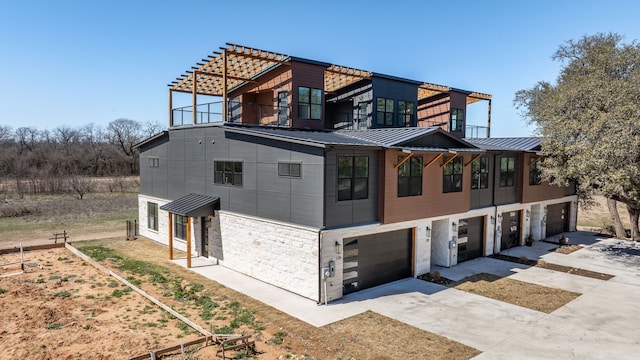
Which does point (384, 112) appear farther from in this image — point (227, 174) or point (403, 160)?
point (227, 174)

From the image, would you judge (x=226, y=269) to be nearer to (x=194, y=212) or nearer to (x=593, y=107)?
(x=194, y=212)

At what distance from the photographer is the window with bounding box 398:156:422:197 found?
15.2 metres

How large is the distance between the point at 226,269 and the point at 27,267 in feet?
28.2

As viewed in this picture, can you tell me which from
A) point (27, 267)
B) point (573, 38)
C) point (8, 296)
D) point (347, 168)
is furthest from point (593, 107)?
point (27, 267)

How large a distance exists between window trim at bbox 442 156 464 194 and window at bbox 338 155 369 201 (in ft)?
15.9

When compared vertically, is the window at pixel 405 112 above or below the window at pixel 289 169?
above

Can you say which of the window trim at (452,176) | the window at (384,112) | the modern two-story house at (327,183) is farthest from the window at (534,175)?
the window at (384,112)

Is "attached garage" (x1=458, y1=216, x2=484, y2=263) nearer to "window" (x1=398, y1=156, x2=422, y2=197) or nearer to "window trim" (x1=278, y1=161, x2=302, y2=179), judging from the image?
"window" (x1=398, y1=156, x2=422, y2=197)

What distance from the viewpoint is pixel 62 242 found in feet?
71.3

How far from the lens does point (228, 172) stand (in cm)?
1728

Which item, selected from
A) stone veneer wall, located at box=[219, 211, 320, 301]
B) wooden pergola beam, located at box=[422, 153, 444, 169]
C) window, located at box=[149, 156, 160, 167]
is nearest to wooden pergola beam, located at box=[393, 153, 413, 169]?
wooden pergola beam, located at box=[422, 153, 444, 169]

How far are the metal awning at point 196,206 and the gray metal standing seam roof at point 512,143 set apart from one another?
14.6 m

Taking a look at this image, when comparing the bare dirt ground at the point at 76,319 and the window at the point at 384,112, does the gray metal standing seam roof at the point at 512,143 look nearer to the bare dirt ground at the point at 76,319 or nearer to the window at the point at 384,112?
the window at the point at 384,112

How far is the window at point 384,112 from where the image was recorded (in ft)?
74.4
